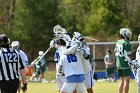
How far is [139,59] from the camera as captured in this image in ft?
46.2

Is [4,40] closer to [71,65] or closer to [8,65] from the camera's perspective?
[8,65]

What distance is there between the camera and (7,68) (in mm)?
11758

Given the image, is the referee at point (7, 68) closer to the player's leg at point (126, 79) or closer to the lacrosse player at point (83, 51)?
the lacrosse player at point (83, 51)

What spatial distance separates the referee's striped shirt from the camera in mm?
11703

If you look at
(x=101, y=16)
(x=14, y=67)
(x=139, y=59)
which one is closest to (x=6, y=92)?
(x=14, y=67)

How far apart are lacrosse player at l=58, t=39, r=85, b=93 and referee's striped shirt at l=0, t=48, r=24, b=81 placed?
1462 mm

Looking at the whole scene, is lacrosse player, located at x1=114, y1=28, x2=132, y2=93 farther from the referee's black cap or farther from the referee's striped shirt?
the referee's black cap

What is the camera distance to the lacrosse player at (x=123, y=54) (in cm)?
1566

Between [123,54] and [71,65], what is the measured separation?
3.17 metres

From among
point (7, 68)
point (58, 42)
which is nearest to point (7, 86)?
point (7, 68)

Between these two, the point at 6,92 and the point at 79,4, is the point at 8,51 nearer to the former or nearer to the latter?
the point at 6,92

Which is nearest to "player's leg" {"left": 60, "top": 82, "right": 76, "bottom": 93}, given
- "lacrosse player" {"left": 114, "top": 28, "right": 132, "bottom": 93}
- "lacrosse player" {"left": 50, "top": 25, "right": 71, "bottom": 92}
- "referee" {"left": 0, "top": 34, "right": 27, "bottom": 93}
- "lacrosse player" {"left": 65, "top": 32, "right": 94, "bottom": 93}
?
"lacrosse player" {"left": 65, "top": 32, "right": 94, "bottom": 93}

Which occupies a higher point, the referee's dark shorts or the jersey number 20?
the jersey number 20

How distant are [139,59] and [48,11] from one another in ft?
121
